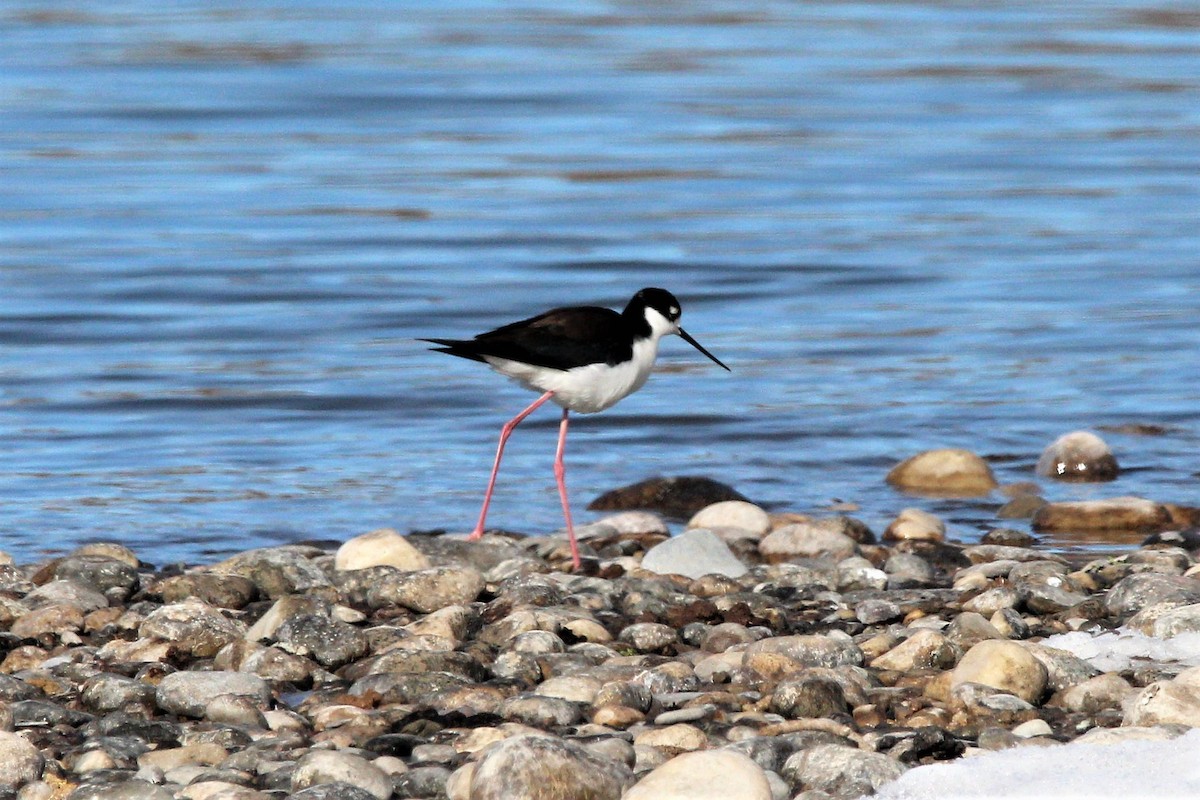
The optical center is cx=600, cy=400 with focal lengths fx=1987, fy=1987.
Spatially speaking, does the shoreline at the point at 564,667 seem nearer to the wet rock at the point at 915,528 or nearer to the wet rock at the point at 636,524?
the wet rock at the point at 915,528

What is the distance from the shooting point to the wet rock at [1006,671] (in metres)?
5.70

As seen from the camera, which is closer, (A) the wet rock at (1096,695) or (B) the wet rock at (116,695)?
(A) the wet rock at (1096,695)

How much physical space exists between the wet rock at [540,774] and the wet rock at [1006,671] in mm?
1322

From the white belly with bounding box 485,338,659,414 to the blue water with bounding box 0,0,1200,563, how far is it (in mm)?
676

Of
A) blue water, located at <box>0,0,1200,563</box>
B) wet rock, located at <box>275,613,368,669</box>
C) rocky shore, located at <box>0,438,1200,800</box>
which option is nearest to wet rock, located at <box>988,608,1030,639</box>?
rocky shore, located at <box>0,438,1200,800</box>

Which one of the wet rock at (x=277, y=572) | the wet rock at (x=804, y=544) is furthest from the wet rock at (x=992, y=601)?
the wet rock at (x=277, y=572)

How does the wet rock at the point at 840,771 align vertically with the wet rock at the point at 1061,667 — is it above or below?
above

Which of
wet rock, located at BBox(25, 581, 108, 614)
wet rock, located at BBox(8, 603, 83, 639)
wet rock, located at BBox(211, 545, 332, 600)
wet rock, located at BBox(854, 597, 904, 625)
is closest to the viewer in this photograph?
wet rock, located at BBox(8, 603, 83, 639)

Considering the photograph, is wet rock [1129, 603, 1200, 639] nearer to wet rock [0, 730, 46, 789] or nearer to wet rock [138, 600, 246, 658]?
wet rock [138, 600, 246, 658]

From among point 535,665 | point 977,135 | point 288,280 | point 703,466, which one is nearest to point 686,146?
point 977,135

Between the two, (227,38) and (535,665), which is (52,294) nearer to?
(535,665)

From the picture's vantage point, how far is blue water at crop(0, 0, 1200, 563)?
33.8 ft

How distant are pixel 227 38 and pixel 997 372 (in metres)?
18.4

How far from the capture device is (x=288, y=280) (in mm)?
15344
